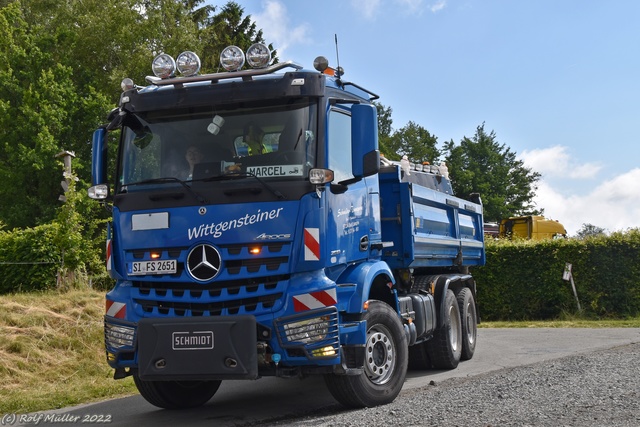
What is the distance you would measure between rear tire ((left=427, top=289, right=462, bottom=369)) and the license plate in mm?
4918

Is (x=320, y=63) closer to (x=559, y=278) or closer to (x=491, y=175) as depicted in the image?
(x=559, y=278)

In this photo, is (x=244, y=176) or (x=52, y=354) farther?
(x=52, y=354)

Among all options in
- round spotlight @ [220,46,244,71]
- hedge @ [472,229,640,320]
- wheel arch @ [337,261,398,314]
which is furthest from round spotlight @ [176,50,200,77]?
hedge @ [472,229,640,320]

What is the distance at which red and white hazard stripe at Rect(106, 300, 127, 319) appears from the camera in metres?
7.41

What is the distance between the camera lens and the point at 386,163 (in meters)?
9.66

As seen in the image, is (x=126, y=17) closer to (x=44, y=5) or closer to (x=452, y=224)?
(x=44, y=5)

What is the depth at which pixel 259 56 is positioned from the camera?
302 inches

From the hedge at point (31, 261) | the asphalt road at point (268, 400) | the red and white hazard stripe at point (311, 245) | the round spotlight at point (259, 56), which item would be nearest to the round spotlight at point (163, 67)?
the round spotlight at point (259, 56)

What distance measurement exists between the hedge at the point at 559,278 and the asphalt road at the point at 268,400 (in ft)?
24.6

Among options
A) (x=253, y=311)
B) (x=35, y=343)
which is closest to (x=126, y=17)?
(x=35, y=343)

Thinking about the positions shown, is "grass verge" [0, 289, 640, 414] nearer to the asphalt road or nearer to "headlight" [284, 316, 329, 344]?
the asphalt road

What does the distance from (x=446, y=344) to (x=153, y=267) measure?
204 inches

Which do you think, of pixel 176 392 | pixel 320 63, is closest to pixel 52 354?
pixel 176 392

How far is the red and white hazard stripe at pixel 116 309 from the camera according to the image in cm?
741
